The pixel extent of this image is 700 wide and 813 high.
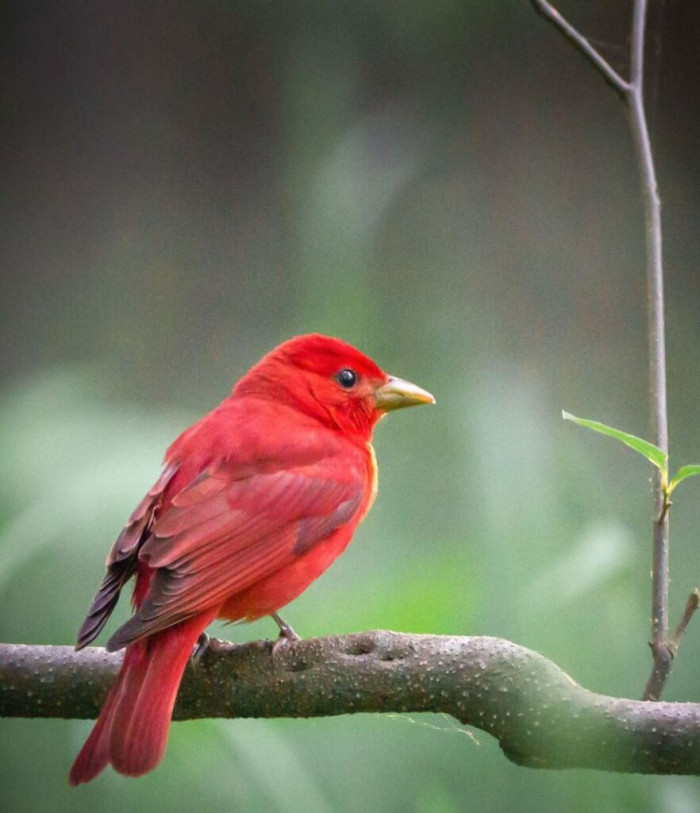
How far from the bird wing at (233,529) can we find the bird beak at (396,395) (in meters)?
0.08

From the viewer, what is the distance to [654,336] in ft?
3.92

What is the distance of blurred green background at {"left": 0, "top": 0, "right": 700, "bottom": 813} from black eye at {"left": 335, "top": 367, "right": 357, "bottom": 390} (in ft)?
0.89

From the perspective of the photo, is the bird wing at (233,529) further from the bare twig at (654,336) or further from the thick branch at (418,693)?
the bare twig at (654,336)

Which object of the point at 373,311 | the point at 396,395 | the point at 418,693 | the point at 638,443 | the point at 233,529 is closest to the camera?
the point at 638,443

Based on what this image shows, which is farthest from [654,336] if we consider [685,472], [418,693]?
[418,693]

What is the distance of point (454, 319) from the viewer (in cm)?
235

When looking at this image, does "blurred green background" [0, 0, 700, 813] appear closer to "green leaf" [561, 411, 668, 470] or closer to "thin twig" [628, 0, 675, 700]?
"thin twig" [628, 0, 675, 700]

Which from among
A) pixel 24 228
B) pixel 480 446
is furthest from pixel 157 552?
pixel 24 228

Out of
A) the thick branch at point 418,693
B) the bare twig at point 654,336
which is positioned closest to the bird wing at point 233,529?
the thick branch at point 418,693

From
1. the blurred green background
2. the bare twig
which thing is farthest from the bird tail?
the bare twig

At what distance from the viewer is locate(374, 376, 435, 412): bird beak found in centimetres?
149

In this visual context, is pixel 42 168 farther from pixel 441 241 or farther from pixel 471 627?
pixel 471 627

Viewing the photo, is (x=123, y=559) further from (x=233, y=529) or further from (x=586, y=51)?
(x=586, y=51)

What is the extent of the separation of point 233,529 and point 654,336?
515 mm
